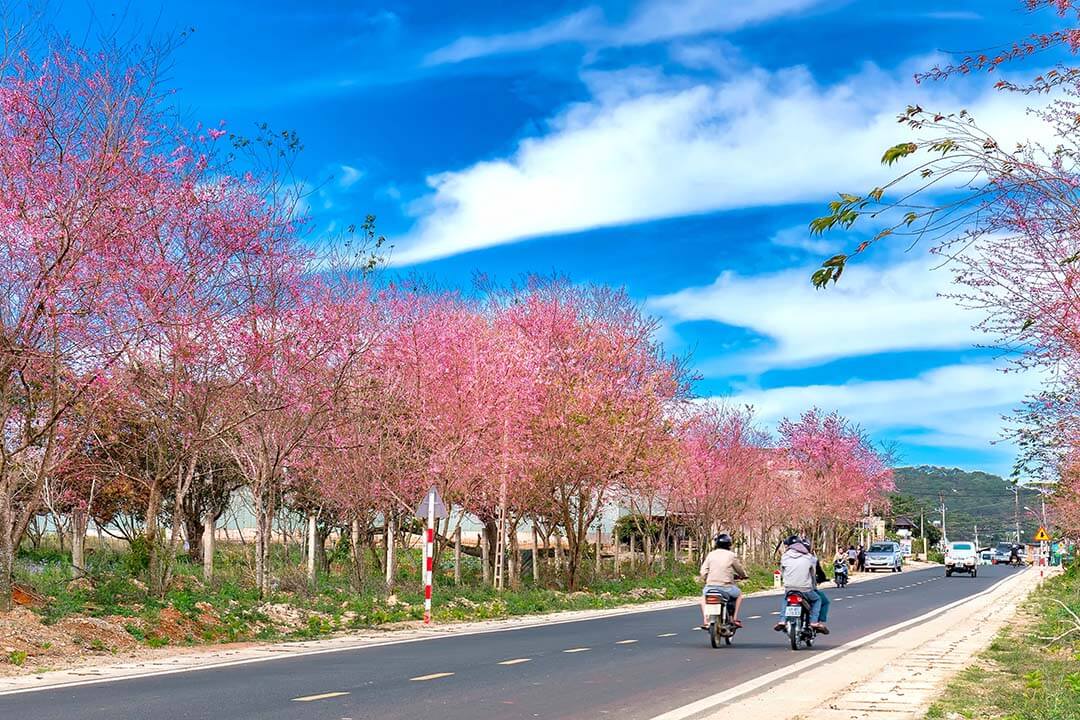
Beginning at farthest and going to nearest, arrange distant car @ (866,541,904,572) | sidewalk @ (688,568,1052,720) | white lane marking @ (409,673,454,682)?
distant car @ (866,541,904,572) < white lane marking @ (409,673,454,682) < sidewalk @ (688,568,1052,720)

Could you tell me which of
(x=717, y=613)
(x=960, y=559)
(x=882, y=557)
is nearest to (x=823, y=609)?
(x=717, y=613)

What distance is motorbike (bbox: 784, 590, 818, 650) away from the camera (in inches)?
730

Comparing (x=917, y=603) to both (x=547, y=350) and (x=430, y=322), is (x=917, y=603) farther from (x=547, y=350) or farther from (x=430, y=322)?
(x=430, y=322)

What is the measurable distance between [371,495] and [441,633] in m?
8.10

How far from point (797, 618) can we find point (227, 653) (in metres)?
8.83

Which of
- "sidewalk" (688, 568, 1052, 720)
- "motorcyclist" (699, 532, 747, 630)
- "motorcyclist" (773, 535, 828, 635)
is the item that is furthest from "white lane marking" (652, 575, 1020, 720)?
"motorcyclist" (699, 532, 747, 630)

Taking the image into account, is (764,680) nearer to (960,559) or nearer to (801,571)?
(801,571)

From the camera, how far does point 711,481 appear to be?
2019 inches

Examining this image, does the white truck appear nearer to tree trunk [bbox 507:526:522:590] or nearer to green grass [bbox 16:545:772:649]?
green grass [bbox 16:545:772:649]

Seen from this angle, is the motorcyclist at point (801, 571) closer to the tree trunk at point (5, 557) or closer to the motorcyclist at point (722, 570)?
the motorcyclist at point (722, 570)

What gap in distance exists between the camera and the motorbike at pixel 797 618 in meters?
18.5

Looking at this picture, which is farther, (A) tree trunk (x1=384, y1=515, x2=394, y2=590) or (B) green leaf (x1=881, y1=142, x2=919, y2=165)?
(A) tree trunk (x1=384, y1=515, x2=394, y2=590)

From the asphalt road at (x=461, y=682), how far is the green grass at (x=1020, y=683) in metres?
2.57

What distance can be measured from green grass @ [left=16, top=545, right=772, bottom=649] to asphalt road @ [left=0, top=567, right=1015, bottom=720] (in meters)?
2.99
